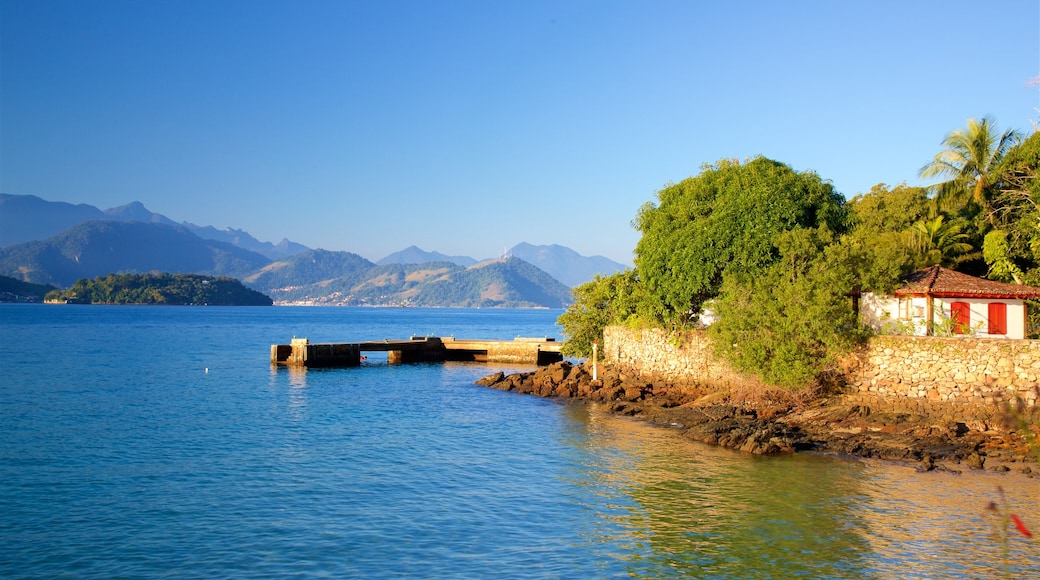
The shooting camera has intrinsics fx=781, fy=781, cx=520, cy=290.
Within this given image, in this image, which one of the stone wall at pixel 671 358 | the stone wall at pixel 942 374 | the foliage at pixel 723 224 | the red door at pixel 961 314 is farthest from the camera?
the stone wall at pixel 671 358

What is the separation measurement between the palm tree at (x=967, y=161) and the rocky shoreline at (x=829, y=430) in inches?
733

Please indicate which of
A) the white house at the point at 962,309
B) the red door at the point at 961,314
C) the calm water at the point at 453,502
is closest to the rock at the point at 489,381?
the calm water at the point at 453,502

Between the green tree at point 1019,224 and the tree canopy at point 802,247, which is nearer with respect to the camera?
the tree canopy at point 802,247

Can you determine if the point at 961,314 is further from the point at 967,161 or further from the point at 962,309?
the point at 967,161

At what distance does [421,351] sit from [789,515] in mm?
44962

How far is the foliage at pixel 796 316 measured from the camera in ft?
91.5

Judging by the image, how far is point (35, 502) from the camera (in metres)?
17.9

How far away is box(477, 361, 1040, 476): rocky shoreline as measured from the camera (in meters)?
22.1

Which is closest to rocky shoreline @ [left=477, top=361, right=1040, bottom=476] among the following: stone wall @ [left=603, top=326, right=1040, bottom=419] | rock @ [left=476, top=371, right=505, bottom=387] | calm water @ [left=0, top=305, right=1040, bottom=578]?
stone wall @ [left=603, top=326, right=1040, bottom=419]

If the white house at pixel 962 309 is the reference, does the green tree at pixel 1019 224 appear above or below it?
above

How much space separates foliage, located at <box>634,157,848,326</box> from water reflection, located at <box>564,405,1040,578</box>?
10.4 m

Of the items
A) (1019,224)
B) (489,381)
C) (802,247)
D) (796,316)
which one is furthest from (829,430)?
(489,381)

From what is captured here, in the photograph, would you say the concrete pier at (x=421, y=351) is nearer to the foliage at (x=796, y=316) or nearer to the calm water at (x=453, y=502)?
the calm water at (x=453, y=502)

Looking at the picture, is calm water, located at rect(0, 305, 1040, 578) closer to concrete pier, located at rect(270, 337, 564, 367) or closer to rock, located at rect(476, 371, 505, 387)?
rock, located at rect(476, 371, 505, 387)
